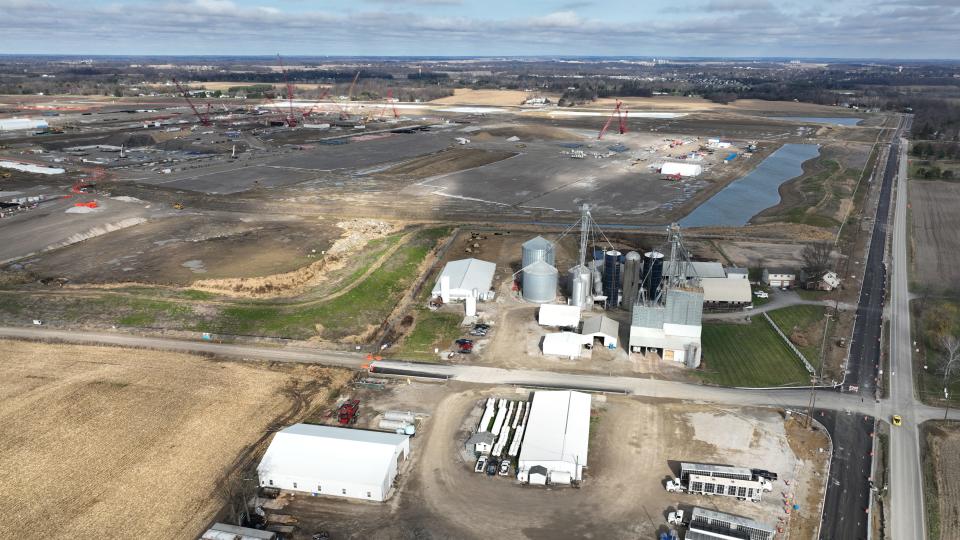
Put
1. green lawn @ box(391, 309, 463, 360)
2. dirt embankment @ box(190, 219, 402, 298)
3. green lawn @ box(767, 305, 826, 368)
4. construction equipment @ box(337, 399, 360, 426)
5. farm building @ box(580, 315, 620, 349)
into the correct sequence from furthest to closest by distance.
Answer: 1. dirt embankment @ box(190, 219, 402, 298)
2. green lawn @ box(767, 305, 826, 368)
3. farm building @ box(580, 315, 620, 349)
4. green lawn @ box(391, 309, 463, 360)
5. construction equipment @ box(337, 399, 360, 426)

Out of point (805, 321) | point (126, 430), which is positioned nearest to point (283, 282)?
point (126, 430)

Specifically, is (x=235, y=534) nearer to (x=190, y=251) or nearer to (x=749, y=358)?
(x=749, y=358)

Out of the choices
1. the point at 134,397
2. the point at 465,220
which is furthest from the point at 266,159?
the point at 134,397

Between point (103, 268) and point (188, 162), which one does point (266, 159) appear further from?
point (103, 268)

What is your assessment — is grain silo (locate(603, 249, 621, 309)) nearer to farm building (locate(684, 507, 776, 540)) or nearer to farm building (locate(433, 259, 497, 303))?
farm building (locate(433, 259, 497, 303))

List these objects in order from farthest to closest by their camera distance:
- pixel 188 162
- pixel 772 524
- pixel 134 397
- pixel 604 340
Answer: pixel 188 162, pixel 604 340, pixel 134 397, pixel 772 524

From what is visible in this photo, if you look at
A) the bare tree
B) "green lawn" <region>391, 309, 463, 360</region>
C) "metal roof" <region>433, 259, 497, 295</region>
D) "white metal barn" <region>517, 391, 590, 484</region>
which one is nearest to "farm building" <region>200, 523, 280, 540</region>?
"white metal barn" <region>517, 391, 590, 484</region>
